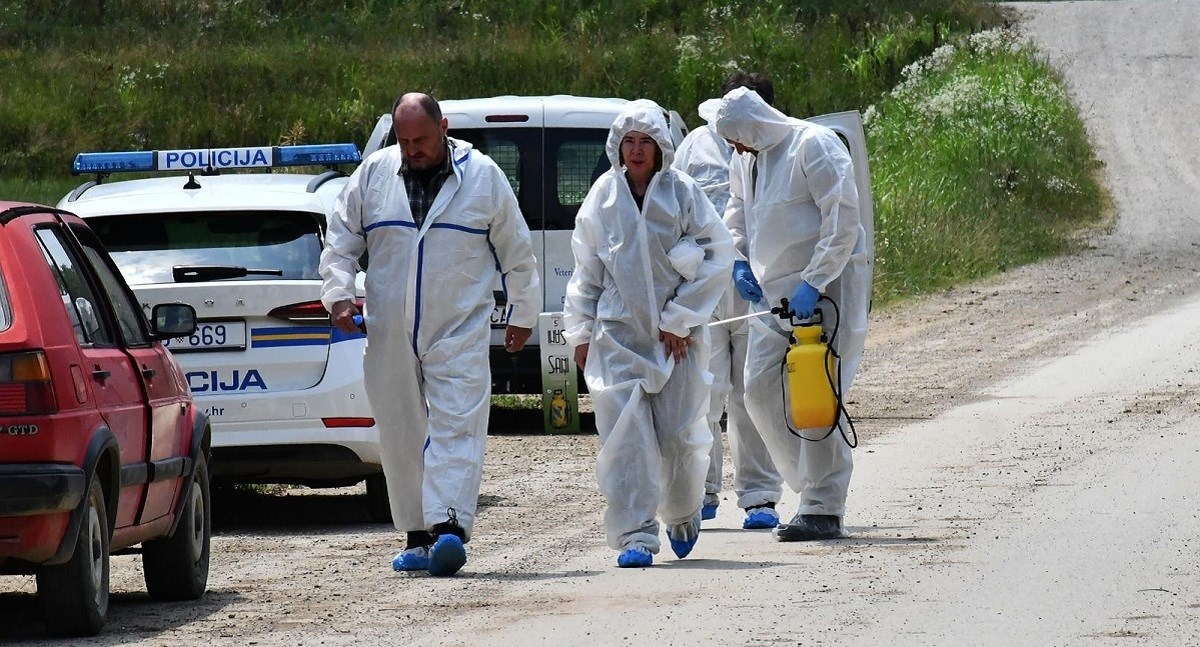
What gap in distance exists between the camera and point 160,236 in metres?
9.78

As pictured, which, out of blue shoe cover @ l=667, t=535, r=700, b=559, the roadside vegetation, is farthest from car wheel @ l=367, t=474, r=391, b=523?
the roadside vegetation

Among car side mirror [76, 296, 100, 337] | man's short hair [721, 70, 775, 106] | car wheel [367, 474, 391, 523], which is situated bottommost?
car wheel [367, 474, 391, 523]

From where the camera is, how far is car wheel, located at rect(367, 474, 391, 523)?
10211 millimetres

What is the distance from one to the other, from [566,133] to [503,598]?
6.29m

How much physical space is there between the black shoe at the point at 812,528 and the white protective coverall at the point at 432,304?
4.76 feet

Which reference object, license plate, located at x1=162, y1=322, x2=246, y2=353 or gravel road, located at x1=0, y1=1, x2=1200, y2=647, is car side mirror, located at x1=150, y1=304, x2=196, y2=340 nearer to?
gravel road, located at x1=0, y1=1, x2=1200, y2=647

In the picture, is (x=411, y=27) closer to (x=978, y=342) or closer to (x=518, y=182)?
(x=978, y=342)

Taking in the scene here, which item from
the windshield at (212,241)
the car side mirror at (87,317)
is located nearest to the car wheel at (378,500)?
the windshield at (212,241)

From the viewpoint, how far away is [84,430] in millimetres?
6574

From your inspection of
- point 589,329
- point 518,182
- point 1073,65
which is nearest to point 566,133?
point 518,182

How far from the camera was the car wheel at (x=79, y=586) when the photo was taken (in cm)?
659

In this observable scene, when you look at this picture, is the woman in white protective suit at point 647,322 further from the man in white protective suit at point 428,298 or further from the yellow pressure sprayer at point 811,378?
the yellow pressure sprayer at point 811,378

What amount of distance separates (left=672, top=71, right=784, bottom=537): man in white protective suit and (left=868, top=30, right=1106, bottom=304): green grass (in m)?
12.8

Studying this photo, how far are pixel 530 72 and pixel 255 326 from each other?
32.3m
